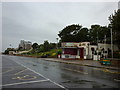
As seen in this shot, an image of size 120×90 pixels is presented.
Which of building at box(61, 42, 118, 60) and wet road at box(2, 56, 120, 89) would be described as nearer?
wet road at box(2, 56, 120, 89)

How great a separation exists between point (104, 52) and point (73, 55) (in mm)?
8636

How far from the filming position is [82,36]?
72.6m

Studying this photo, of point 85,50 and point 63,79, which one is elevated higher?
point 85,50

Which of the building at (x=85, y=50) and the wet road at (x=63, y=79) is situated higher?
the building at (x=85, y=50)

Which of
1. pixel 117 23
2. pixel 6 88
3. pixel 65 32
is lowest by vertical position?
pixel 6 88

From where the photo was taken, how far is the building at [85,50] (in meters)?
36.6

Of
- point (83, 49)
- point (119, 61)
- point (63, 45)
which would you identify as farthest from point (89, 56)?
point (119, 61)

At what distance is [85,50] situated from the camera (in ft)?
121

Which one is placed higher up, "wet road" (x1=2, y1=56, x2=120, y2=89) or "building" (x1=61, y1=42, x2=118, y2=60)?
"building" (x1=61, y1=42, x2=118, y2=60)

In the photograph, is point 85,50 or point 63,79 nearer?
point 63,79

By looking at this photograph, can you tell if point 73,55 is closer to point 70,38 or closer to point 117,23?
point 117,23

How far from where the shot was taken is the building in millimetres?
36562

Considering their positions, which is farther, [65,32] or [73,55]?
[65,32]

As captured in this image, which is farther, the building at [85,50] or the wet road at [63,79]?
the building at [85,50]
